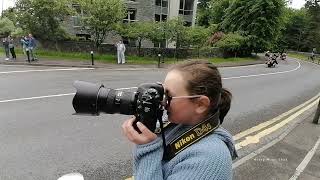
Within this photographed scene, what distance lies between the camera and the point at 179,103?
1.87 meters

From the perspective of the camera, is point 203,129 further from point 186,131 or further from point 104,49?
point 104,49

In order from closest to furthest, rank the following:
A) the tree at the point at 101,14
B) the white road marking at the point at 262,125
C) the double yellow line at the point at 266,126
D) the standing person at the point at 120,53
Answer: the double yellow line at the point at 266,126 < the white road marking at the point at 262,125 < the standing person at the point at 120,53 < the tree at the point at 101,14

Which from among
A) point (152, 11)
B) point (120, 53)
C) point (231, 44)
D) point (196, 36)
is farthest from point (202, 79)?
point (152, 11)

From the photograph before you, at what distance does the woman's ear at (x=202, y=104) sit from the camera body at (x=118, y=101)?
171mm

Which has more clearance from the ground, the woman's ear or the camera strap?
the woman's ear

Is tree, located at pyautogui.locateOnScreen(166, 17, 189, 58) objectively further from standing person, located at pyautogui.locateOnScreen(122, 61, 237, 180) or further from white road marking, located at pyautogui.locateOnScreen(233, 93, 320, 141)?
standing person, located at pyautogui.locateOnScreen(122, 61, 237, 180)

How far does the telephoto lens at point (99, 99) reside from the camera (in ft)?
6.31

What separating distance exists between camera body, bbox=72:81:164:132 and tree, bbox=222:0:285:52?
4164 centimetres

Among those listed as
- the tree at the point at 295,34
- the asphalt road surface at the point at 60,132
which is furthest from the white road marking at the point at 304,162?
the tree at the point at 295,34

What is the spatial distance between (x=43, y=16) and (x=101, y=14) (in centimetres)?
357

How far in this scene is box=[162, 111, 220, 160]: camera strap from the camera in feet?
5.95

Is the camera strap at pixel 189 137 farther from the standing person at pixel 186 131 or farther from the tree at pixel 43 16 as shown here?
the tree at pixel 43 16

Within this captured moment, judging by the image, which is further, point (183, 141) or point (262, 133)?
point (262, 133)

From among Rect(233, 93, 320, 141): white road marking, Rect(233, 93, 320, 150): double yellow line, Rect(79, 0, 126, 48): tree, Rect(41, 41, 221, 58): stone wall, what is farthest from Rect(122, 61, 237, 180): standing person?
Rect(41, 41, 221, 58): stone wall
